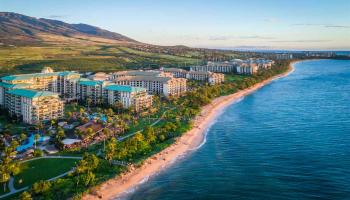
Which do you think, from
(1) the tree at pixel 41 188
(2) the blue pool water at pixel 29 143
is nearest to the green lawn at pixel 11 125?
(2) the blue pool water at pixel 29 143

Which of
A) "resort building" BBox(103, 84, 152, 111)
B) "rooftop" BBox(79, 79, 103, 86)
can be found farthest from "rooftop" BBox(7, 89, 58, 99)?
"rooftop" BBox(79, 79, 103, 86)

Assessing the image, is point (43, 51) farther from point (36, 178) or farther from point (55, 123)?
point (36, 178)

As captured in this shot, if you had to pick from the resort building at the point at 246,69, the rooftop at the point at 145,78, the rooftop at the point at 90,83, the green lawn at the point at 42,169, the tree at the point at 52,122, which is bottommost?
the green lawn at the point at 42,169

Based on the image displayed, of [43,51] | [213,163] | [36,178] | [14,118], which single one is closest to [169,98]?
[14,118]

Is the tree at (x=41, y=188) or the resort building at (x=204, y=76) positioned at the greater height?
the resort building at (x=204, y=76)

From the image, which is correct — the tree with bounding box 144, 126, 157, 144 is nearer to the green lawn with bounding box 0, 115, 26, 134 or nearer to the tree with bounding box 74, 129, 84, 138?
the tree with bounding box 74, 129, 84, 138

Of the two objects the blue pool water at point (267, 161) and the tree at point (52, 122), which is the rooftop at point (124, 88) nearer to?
the tree at point (52, 122)
